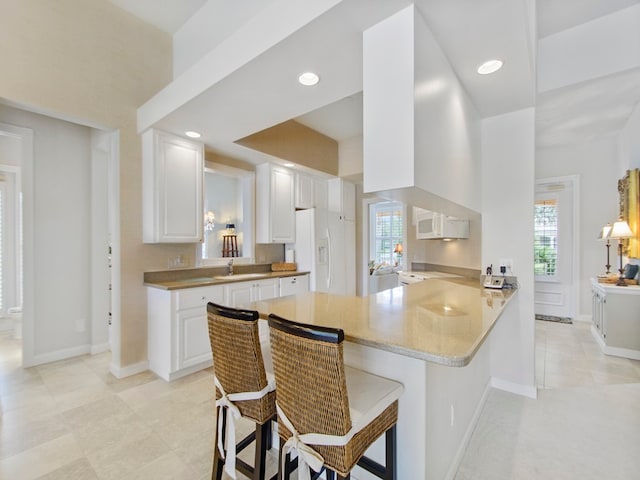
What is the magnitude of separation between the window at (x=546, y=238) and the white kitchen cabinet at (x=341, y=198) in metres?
3.24

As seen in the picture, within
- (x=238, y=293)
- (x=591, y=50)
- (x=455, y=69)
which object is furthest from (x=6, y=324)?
(x=591, y=50)

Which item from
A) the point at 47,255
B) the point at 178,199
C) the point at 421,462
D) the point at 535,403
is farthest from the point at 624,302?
the point at 47,255

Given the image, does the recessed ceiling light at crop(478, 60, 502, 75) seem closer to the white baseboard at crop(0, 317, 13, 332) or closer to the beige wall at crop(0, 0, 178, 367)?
the beige wall at crop(0, 0, 178, 367)

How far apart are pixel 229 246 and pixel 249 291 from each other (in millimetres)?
898

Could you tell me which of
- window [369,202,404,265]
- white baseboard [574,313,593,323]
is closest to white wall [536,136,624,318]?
white baseboard [574,313,593,323]

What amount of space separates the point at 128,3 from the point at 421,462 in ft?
14.4

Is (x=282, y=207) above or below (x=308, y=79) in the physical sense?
below

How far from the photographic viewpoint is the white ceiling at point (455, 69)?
145cm

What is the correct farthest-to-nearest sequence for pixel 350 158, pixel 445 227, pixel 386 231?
pixel 386 231 < pixel 350 158 < pixel 445 227

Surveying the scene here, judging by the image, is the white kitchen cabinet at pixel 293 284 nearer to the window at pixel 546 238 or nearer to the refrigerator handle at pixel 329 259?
the refrigerator handle at pixel 329 259

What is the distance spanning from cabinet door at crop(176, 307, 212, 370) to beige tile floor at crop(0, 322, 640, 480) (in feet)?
0.55

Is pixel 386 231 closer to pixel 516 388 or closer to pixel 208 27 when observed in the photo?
pixel 516 388

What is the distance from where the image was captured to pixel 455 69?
1849 mm

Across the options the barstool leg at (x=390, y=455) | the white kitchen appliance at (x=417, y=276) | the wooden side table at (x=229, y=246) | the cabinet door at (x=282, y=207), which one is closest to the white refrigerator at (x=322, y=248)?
the cabinet door at (x=282, y=207)
